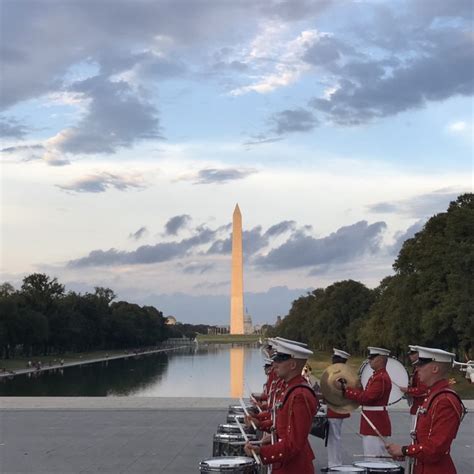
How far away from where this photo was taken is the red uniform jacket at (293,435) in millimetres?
6738

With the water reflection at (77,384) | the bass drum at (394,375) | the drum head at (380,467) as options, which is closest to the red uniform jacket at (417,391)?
the bass drum at (394,375)

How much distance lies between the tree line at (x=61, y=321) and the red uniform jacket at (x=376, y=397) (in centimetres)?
8117

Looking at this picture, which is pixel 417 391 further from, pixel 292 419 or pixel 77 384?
pixel 77 384

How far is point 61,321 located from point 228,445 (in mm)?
106391

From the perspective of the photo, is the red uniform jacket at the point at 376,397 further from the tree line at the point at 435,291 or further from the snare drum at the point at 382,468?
the tree line at the point at 435,291

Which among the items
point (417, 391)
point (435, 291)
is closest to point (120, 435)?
point (417, 391)

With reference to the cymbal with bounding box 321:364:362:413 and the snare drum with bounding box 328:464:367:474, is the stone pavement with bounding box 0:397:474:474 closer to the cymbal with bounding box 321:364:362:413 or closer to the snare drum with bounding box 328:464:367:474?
the cymbal with bounding box 321:364:362:413

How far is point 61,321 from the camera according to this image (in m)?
113

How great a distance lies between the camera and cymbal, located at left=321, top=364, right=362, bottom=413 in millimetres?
9773

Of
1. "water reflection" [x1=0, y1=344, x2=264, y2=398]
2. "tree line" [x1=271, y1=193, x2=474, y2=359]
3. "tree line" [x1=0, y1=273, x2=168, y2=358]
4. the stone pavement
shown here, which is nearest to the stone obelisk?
"tree line" [x1=0, y1=273, x2=168, y2=358]

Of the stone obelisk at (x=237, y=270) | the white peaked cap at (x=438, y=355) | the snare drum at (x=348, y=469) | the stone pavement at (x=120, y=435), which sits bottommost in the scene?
the stone pavement at (x=120, y=435)

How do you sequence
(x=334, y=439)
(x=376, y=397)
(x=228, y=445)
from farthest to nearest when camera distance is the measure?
(x=334, y=439) → (x=376, y=397) → (x=228, y=445)

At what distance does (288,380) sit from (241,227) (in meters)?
137

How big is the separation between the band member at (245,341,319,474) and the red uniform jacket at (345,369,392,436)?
9.42 ft
